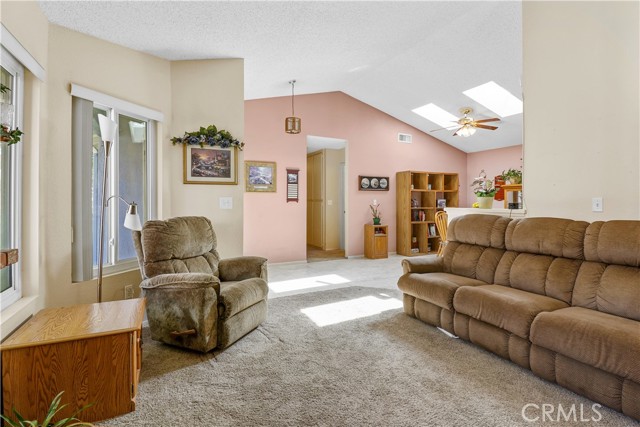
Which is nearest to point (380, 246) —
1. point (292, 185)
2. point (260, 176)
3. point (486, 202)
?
point (292, 185)

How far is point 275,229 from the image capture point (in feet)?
20.1

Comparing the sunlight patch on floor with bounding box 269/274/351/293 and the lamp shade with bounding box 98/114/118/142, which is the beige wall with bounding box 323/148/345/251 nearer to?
the sunlight patch on floor with bounding box 269/274/351/293

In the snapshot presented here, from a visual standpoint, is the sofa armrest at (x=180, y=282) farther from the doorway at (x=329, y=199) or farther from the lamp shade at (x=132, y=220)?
the doorway at (x=329, y=199)

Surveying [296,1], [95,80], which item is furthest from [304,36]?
[95,80]

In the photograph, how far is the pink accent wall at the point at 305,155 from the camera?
5965 mm

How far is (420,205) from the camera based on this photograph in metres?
7.72

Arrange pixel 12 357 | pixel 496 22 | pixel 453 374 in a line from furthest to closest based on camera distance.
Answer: pixel 496 22
pixel 453 374
pixel 12 357

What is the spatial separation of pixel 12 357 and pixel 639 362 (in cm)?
297

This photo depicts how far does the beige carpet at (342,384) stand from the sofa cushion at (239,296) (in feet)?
0.97

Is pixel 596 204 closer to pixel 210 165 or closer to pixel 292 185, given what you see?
pixel 210 165

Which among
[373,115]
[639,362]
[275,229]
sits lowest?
[639,362]

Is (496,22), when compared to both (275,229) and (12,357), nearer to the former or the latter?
(275,229)

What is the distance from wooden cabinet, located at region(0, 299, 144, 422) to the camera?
1597 mm
